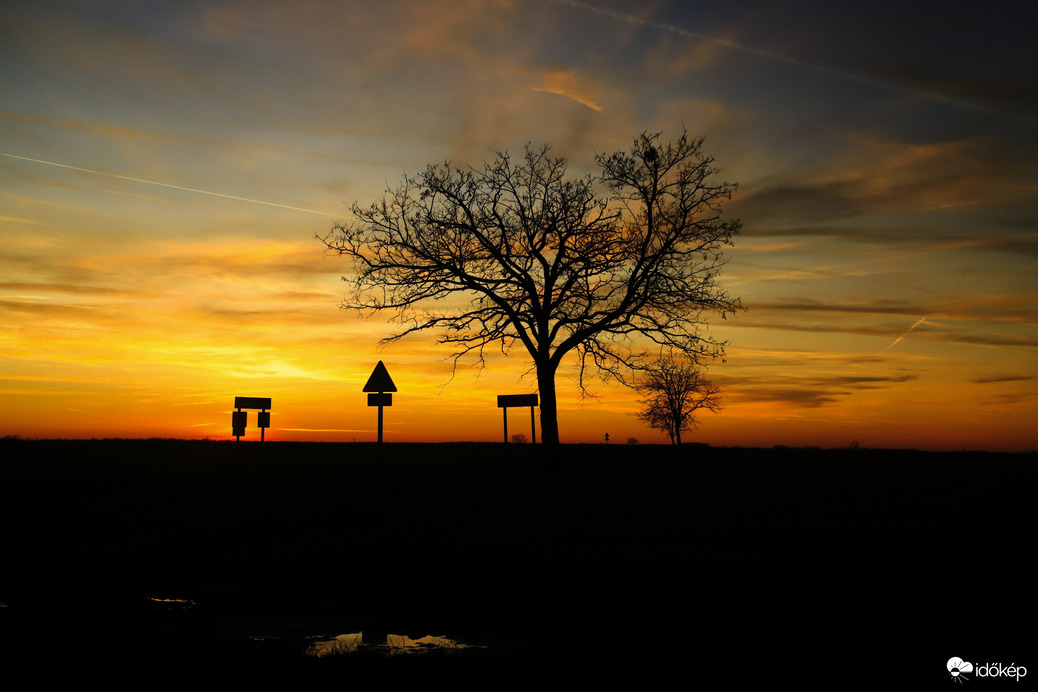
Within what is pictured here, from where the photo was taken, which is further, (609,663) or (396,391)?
(396,391)

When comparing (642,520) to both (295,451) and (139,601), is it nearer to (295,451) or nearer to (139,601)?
(139,601)

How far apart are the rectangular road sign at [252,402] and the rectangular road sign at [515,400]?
10543 millimetres

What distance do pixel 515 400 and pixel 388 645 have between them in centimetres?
2482

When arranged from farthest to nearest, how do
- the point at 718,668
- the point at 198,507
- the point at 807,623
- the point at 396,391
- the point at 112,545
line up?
the point at 396,391 < the point at 198,507 < the point at 112,545 < the point at 807,623 < the point at 718,668

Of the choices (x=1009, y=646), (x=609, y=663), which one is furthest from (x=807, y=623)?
(x=609, y=663)

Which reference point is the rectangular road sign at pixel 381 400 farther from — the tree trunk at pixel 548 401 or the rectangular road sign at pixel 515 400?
the rectangular road sign at pixel 515 400

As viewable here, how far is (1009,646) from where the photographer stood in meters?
7.15

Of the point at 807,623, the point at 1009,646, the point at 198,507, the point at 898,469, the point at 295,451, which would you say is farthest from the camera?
the point at 295,451

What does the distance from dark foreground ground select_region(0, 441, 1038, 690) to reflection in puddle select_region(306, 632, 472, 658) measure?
0.74 ft

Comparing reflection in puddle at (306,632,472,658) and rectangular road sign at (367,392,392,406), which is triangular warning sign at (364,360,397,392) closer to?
rectangular road sign at (367,392,392,406)

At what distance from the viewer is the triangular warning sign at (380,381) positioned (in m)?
23.9

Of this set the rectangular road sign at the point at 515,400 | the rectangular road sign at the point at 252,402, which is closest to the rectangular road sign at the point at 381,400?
the rectangular road sign at the point at 252,402

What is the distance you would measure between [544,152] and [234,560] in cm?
1733

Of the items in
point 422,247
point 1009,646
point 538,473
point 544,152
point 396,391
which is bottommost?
point 1009,646
